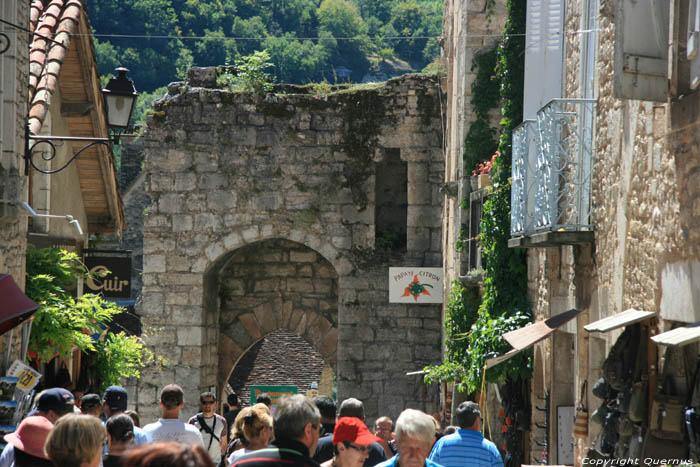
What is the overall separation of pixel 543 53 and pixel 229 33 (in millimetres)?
31935

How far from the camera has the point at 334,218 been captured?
14.2m

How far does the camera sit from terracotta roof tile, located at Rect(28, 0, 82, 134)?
8.93 meters

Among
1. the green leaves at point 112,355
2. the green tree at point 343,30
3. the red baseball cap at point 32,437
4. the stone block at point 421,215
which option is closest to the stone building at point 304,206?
the stone block at point 421,215

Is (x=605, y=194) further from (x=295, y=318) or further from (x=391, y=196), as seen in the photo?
(x=295, y=318)

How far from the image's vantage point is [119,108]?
861 centimetres

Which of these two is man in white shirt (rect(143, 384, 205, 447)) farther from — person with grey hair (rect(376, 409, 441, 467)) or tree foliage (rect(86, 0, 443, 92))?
tree foliage (rect(86, 0, 443, 92))

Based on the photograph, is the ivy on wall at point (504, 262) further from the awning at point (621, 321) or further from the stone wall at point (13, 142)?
the stone wall at point (13, 142)

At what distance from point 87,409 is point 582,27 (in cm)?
427

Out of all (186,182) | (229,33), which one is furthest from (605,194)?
(229,33)

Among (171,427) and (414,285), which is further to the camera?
(414,285)

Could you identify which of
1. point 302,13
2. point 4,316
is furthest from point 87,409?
point 302,13

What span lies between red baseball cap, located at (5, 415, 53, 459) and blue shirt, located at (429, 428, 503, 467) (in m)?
1.85

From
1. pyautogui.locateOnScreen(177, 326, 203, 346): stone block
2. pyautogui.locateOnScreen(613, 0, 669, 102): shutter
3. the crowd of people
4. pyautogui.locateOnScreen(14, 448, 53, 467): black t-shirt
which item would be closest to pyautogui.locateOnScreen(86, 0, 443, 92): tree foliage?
pyautogui.locateOnScreen(177, 326, 203, 346): stone block

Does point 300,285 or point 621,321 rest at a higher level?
point 621,321
